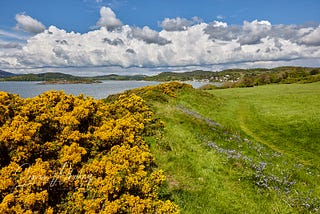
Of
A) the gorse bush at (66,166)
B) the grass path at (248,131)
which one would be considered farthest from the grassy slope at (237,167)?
the gorse bush at (66,166)

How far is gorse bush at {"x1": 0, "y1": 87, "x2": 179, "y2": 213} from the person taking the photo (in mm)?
7684

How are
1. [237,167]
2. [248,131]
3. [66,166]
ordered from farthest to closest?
[248,131]
[237,167]
[66,166]

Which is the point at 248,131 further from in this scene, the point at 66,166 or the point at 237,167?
the point at 66,166

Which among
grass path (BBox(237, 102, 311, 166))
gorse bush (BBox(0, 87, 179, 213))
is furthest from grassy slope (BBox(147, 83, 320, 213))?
gorse bush (BBox(0, 87, 179, 213))

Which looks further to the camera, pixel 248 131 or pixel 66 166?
pixel 248 131

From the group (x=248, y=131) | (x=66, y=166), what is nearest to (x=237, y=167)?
(x=66, y=166)

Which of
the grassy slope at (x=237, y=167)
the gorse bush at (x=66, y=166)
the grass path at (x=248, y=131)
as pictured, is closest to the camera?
the gorse bush at (x=66, y=166)

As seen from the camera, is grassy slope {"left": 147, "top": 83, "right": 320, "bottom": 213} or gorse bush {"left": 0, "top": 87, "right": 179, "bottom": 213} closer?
gorse bush {"left": 0, "top": 87, "right": 179, "bottom": 213}

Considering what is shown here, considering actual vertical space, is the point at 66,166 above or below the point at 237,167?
above

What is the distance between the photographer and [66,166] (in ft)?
29.5

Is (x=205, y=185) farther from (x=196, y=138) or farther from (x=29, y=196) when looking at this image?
(x=29, y=196)

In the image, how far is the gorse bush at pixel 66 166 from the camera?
7.68 metres

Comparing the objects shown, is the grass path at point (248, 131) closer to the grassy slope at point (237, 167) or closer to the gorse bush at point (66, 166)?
the grassy slope at point (237, 167)

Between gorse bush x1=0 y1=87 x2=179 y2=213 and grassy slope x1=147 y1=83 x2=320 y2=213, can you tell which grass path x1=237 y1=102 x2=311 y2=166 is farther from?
gorse bush x1=0 y1=87 x2=179 y2=213
